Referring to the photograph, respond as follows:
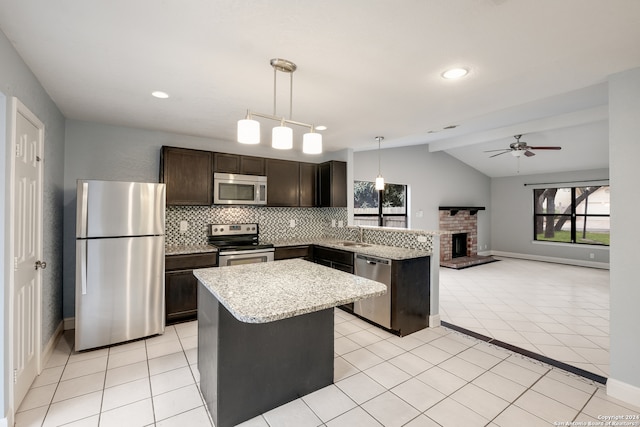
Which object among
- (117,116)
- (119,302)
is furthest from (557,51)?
(119,302)

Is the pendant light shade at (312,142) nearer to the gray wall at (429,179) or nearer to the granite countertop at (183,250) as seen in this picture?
the granite countertop at (183,250)

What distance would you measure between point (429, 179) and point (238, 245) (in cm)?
507

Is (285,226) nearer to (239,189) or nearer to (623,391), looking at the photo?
(239,189)

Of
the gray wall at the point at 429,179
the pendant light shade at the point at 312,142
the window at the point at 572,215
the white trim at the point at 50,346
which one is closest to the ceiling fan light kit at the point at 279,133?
the pendant light shade at the point at 312,142

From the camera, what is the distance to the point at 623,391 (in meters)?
2.05

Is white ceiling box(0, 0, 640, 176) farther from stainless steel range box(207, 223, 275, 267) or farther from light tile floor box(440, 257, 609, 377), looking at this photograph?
light tile floor box(440, 257, 609, 377)

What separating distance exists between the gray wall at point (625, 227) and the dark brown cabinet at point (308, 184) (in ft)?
11.4

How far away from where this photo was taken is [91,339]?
8.97ft

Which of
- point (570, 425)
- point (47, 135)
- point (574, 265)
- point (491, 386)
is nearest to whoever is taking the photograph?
point (570, 425)

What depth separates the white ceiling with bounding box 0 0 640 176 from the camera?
1.46m

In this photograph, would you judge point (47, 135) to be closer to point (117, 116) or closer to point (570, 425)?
point (117, 116)

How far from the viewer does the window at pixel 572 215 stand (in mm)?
6887

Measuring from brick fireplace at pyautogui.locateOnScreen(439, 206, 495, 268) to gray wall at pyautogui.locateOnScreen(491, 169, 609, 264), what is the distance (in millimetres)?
906

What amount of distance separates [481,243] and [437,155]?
3.18 metres
